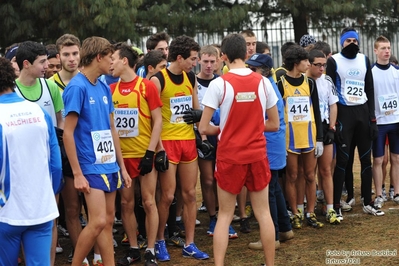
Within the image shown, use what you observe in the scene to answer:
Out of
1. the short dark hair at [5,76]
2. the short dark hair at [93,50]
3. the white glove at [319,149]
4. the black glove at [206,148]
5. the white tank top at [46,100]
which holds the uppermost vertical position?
the short dark hair at [93,50]

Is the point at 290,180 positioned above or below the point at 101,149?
below

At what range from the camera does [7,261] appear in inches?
191

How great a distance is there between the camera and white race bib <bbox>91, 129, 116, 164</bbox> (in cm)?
589

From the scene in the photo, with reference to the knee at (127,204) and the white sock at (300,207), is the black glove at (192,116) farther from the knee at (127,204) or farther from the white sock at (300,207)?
the white sock at (300,207)

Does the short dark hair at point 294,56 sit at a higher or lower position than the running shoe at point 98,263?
higher

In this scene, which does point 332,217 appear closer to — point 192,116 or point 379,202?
point 379,202

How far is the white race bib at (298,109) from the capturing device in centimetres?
808

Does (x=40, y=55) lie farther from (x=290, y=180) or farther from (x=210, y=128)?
(x=290, y=180)

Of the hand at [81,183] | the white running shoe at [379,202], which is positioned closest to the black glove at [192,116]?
the hand at [81,183]

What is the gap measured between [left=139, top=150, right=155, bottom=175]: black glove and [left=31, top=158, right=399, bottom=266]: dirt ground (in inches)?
40.9

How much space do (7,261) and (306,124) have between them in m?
4.27

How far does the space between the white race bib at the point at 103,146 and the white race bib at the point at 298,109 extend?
274 cm

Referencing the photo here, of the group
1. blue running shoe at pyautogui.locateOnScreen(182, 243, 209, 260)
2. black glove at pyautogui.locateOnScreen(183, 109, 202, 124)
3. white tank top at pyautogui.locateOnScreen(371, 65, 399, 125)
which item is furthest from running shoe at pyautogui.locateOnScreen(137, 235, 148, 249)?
white tank top at pyautogui.locateOnScreen(371, 65, 399, 125)

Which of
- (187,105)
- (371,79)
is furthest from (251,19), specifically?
(187,105)
